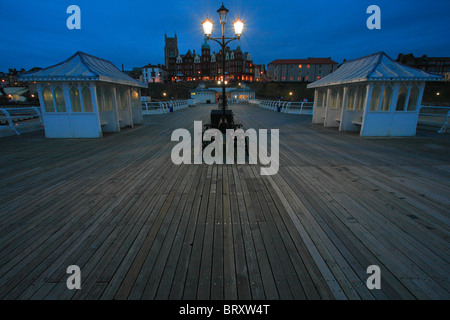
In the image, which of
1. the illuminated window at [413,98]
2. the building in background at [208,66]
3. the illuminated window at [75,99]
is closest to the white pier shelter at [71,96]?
the illuminated window at [75,99]

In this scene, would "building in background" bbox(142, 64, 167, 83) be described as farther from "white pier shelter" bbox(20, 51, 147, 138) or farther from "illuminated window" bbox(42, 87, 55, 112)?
"illuminated window" bbox(42, 87, 55, 112)

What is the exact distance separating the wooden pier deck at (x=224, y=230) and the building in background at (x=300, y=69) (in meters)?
87.7

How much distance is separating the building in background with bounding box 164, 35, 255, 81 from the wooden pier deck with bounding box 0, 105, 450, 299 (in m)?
87.6

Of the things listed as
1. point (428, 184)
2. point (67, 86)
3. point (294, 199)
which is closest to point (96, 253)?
point (294, 199)

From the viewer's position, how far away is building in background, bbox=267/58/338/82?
264 feet

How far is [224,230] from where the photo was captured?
3074 mm

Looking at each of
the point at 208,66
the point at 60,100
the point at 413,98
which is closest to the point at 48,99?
the point at 60,100

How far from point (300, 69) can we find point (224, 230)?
9303 cm

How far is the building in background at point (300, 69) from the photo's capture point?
80.6 m

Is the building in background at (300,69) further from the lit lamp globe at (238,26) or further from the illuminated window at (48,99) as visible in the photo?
the illuminated window at (48,99)

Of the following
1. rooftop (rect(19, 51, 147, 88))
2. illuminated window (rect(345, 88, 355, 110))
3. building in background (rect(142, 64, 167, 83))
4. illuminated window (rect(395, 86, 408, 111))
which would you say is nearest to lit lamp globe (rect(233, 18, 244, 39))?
rooftop (rect(19, 51, 147, 88))

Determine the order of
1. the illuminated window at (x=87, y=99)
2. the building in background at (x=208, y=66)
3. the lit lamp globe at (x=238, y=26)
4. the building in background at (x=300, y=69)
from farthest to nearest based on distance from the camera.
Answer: the building in background at (x=208, y=66) → the building in background at (x=300, y=69) → the illuminated window at (x=87, y=99) → the lit lamp globe at (x=238, y=26)

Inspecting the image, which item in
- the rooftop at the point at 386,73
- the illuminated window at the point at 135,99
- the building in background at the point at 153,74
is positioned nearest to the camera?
the rooftop at the point at 386,73

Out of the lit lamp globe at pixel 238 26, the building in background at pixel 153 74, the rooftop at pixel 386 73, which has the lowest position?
the rooftop at pixel 386 73
